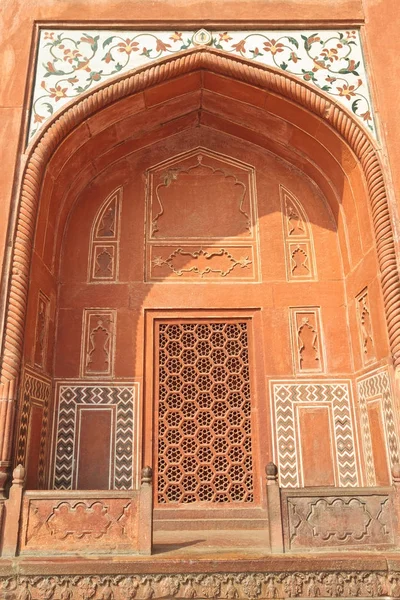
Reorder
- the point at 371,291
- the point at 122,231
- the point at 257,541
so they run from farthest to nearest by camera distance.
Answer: the point at 122,231, the point at 371,291, the point at 257,541

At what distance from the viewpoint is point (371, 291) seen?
499 cm

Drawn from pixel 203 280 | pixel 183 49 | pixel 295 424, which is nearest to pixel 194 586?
pixel 295 424

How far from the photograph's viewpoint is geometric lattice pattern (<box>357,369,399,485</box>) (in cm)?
457

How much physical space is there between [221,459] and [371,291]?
216 centimetres

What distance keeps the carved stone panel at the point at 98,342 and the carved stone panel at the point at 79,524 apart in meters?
1.69

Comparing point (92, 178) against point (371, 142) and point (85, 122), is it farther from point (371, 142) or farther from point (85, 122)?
point (371, 142)

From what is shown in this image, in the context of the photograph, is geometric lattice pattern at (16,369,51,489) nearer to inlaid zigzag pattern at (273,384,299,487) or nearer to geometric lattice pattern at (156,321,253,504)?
geometric lattice pattern at (156,321,253,504)

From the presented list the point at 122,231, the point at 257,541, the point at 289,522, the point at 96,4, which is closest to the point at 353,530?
the point at 289,522

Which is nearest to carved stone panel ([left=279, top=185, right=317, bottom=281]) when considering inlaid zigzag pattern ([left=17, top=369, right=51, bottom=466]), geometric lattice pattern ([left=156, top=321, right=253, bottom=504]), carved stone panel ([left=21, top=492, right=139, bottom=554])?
geometric lattice pattern ([left=156, top=321, right=253, bottom=504])

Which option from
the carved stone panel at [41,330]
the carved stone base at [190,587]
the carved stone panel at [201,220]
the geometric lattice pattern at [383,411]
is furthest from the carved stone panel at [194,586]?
the carved stone panel at [201,220]

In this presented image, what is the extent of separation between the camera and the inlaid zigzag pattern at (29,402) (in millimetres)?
4496

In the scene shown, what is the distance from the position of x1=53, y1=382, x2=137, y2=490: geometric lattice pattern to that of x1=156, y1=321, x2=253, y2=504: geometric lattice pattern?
0.29m

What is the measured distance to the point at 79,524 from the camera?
3.89 meters

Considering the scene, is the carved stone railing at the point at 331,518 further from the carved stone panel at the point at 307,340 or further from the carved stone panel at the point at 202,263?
the carved stone panel at the point at 202,263
